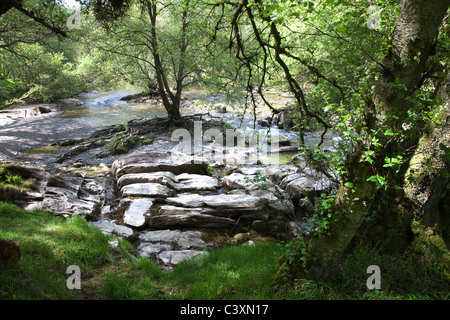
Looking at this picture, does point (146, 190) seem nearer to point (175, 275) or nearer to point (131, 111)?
point (175, 275)

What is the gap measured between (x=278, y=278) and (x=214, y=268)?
53.0 inches

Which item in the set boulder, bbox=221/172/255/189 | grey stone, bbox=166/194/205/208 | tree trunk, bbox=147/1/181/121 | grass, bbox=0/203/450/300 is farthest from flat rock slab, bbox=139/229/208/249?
tree trunk, bbox=147/1/181/121

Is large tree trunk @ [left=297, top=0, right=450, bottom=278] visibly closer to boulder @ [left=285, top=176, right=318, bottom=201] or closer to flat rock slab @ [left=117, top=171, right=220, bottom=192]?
boulder @ [left=285, top=176, right=318, bottom=201]

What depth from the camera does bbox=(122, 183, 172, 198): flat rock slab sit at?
8.34 meters

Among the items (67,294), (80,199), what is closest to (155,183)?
(80,199)

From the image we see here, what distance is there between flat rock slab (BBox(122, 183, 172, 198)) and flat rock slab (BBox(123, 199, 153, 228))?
0.40 metres

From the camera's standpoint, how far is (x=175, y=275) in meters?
4.57

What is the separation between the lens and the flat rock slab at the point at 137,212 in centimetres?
701

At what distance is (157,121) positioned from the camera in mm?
18656

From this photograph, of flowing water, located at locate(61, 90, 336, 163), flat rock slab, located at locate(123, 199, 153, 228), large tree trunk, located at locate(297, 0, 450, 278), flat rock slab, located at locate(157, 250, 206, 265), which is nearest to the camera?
large tree trunk, located at locate(297, 0, 450, 278)

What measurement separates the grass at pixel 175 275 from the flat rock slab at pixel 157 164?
4957 mm

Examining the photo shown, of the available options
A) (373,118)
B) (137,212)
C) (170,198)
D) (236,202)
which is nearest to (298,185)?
(236,202)

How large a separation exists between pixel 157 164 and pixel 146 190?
205 centimetres

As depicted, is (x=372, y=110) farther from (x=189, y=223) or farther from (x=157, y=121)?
(x=157, y=121)
